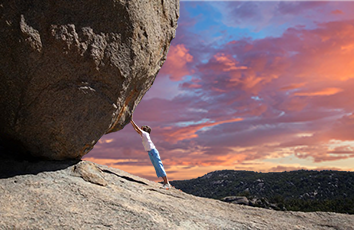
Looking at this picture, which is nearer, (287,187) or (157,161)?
(157,161)

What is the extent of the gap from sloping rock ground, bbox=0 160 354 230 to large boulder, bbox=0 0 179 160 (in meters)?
0.77

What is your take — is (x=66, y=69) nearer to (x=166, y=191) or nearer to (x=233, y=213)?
(x=166, y=191)

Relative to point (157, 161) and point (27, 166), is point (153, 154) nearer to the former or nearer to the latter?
point (157, 161)

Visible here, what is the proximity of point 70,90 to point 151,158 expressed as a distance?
357cm

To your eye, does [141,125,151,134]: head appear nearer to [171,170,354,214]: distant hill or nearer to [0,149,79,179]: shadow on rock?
[0,149,79,179]: shadow on rock

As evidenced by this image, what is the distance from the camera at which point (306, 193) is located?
28266 mm

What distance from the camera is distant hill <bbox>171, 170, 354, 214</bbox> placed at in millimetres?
24408

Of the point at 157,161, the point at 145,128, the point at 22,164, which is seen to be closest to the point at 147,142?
the point at 145,128

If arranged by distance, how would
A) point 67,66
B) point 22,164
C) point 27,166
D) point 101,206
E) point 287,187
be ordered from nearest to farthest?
1. point 101,206
2. point 67,66
3. point 27,166
4. point 22,164
5. point 287,187

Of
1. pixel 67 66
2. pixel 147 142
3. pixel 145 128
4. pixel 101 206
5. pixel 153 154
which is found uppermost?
pixel 67 66

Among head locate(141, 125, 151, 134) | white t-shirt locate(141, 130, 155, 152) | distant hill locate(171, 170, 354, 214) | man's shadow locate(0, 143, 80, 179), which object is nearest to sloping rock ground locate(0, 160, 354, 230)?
man's shadow locate(0, 143, 80, 179)

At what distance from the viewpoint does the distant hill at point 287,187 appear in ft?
80.1

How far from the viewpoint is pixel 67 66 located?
7.36 m

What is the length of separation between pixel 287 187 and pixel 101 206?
27083 millimetres
